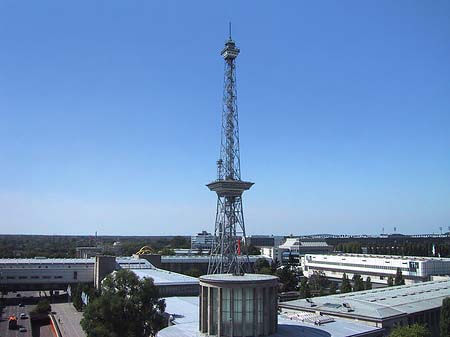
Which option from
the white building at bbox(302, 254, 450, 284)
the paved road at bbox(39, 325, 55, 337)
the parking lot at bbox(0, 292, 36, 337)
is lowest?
the paved road at bbox(39, 325, 55, 337)

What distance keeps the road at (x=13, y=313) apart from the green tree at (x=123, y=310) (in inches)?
1223

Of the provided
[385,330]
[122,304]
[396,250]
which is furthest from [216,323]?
[396,250]

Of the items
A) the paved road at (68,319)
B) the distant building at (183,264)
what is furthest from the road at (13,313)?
the distant building at (183,264)

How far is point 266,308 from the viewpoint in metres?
37.1

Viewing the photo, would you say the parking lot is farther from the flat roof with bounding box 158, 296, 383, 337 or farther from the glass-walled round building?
the glass-walled round building

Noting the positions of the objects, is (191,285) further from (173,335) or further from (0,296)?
(0,296)

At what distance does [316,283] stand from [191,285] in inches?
1872

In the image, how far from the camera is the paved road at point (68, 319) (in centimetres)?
6519

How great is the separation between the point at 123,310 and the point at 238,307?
34.5ft

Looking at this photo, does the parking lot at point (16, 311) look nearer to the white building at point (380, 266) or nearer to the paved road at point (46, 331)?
the paved road at point (46, 331)

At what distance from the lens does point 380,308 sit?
51.9 m

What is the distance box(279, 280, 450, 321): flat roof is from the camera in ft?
165

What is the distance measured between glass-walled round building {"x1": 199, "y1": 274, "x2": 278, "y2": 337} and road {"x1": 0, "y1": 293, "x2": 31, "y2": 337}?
39837mm

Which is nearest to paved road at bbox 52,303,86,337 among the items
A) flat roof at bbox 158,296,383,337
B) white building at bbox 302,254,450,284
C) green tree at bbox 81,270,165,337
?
flat roof at bbox 158,296,383,337
